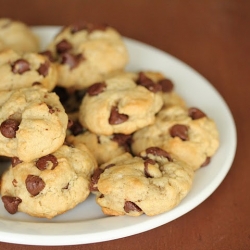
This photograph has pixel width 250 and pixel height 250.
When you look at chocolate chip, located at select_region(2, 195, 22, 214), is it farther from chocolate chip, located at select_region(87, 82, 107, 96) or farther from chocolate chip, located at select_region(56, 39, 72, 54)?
chocolate chip, located at select_region(56, 39, 72, 54)

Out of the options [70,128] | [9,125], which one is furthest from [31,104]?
[70,128]

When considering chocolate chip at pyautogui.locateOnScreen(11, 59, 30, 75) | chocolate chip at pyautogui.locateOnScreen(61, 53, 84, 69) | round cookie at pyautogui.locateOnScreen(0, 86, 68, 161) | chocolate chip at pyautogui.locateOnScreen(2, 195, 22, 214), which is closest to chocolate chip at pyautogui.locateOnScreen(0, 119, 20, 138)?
round cookie at pyautogui.locateOnScreen(0, 86, 68, 161)

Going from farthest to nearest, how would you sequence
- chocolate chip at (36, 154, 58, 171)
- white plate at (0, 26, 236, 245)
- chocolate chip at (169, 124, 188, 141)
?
chocolate chip at (169, 124, 188, 141) < chocolate chip at (36, 154, 58, 171) < white plate at (0, 26, 236, 245)

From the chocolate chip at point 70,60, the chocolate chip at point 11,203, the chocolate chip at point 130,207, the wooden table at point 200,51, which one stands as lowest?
the chocolate chip at point 11,203

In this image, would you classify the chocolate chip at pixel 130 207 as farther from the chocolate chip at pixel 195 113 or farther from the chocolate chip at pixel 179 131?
the chocolate chip at pixel 195 113

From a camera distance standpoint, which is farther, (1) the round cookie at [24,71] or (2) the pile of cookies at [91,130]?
(1) the round cookie at [24,71]

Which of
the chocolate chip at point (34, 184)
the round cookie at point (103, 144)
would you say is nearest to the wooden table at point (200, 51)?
the chocolate chip at point (34, 184)

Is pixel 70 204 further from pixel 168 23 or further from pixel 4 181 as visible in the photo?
pixel 168 23
